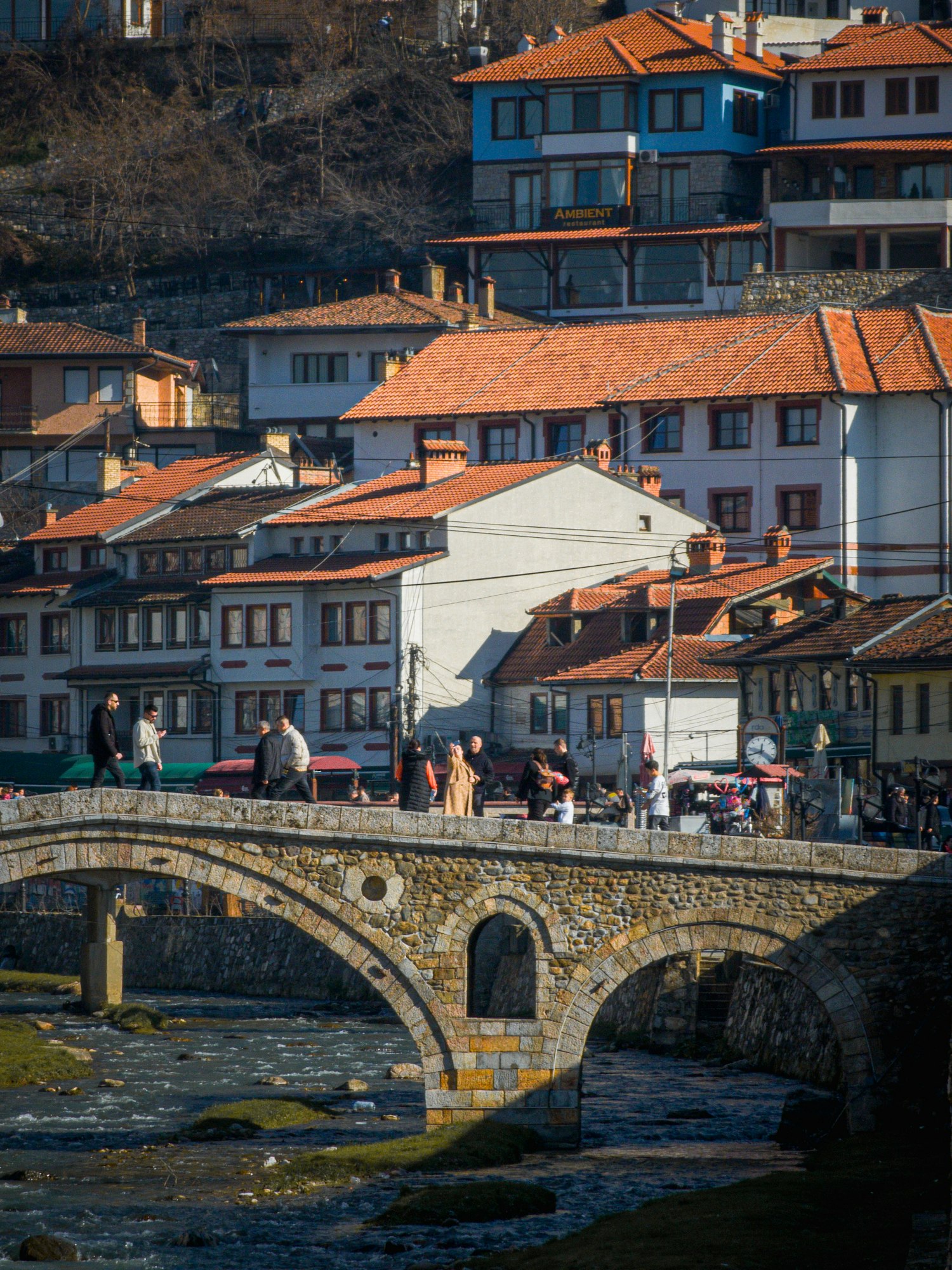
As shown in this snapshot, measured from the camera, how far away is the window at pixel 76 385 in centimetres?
8231

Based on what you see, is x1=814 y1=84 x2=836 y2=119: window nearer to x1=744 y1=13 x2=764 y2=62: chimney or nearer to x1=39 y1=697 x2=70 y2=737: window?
x1=744 y1=13 x2=764 y2=62: chimney

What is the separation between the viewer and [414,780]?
34.1m

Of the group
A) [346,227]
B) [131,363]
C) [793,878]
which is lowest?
[793,878]

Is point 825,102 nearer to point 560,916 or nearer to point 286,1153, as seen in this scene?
point 560,916

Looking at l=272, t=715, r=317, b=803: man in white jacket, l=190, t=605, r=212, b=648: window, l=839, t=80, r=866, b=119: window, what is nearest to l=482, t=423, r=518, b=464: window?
l=190, t=605, r=212, b=648: window

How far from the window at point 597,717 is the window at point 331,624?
27.2 feet

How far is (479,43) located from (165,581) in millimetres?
32902

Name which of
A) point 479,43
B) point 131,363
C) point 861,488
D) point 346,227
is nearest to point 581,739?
point 861,488

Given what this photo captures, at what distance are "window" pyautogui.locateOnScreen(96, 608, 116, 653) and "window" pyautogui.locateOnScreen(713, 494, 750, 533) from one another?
A: 18.2 metres

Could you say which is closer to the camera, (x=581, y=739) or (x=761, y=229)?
(x=581, y=739)

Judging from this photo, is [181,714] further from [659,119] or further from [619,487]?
[659,119]

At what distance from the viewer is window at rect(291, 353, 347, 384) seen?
79.9m

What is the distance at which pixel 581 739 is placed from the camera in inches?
2298

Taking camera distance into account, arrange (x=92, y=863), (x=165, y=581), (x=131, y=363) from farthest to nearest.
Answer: (x=131, y=363), (x=165, y=581), (x=92, y=863)
